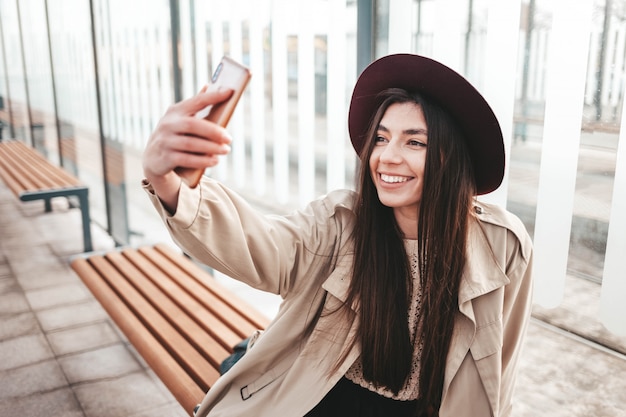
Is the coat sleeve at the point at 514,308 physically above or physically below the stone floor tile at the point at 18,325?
above

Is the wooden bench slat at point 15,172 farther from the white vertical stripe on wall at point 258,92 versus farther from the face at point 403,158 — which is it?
the face at point 403,158

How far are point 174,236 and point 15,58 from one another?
1035cm

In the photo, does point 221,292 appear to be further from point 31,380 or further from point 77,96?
point 77,96

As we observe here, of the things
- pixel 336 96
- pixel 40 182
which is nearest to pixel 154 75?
pixel 40 182

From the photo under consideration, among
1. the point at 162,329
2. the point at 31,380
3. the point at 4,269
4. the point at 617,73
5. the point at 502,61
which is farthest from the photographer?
the point at 4,269

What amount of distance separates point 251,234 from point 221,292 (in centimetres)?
140

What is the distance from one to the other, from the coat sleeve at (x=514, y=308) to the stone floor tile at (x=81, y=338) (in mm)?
2371

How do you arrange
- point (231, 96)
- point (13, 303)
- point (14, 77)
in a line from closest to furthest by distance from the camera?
point (231, 96)
point (13, 303)
point (14, 77)

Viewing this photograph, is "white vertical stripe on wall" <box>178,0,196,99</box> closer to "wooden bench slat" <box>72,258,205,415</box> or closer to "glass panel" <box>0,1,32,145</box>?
"wooden bench slat" <box>72,258,205,415</box>

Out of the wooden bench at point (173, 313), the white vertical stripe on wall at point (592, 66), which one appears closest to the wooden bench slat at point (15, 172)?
the wooden bench at point (173, 313)

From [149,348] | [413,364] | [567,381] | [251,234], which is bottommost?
[567,381]

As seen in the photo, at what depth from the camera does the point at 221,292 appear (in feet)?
9.29

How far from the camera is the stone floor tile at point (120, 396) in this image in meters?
2.73

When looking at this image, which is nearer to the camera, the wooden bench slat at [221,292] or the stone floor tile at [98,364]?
the wooden bench slat at [221,292]
